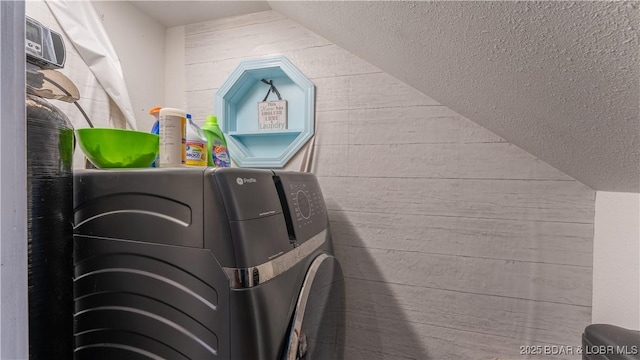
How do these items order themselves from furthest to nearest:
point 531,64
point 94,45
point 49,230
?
1. point 94,45
2. point 49,230
3. point 531,64

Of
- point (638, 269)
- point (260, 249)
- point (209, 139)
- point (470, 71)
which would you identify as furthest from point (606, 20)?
point (209, 139)

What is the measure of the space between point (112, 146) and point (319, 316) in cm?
88

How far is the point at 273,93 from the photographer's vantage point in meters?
1.79

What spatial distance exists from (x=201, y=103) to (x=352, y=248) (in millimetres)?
1295

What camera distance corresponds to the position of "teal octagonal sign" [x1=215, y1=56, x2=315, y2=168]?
1.68 m

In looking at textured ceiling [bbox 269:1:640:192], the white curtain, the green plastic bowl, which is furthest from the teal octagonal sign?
the green plastic bowl

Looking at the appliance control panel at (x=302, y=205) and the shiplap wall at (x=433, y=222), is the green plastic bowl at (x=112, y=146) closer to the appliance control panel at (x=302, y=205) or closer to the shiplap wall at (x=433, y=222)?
the appliance control panel at (x=302, y=205)

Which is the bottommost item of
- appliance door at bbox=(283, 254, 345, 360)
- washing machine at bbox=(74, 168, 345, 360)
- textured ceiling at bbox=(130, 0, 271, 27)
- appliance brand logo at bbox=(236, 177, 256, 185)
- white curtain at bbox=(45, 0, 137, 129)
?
appliance door at bbox=(283, 254, 345, 360)

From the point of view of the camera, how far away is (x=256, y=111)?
182cm

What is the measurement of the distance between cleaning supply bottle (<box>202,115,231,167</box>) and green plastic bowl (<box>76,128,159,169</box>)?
0.44m

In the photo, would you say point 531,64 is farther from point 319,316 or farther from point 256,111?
point 256,111

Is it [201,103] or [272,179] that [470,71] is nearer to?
[272,179]

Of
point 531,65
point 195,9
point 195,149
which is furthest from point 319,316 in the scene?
point 195,9

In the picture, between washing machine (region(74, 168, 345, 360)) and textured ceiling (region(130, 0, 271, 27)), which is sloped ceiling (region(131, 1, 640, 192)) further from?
washing machine (region(74, 168, 345, 360))
